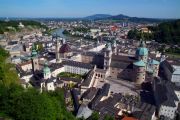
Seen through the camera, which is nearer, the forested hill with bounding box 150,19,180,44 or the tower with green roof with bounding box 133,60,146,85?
the tower with green roof with bounding box 133,60,146,85

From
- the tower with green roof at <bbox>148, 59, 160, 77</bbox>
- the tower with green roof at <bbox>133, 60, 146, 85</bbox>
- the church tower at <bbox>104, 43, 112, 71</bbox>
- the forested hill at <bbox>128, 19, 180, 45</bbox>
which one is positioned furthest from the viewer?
the forested hill at <bbox>128, 19, 180, 45</bbox>

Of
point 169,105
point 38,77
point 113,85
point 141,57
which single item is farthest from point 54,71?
point 169,105

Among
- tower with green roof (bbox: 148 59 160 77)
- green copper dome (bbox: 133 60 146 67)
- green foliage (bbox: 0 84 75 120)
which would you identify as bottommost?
tower with green roof (bbox: 148 59 160 77)

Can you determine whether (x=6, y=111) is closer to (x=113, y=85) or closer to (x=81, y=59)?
(x=113, y=85)

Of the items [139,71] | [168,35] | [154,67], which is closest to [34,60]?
[139,71]

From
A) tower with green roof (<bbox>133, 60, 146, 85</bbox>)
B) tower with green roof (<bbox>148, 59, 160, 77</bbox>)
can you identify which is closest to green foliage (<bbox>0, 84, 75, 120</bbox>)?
tower with green roof (<bbox>133, 60, 146, 85</bbox>)

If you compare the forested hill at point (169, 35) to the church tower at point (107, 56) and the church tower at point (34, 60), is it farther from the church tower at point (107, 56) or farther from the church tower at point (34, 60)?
the church tower at point (34, 60)

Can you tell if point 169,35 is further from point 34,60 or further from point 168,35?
point 34,60

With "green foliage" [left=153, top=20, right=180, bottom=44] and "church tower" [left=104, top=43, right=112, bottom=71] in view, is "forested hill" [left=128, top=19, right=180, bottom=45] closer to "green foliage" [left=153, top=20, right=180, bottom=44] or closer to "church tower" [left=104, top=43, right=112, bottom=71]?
"green foliage" [left=153, top=20, right=180, bottom=44]

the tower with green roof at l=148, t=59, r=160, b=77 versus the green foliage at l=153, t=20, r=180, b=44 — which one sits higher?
the green foliage at l=153, t=20, r=180, b=44

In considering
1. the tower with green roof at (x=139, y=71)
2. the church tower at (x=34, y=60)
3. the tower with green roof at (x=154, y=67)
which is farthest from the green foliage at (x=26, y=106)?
the tower with green roof at (x=154, y=67)
